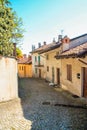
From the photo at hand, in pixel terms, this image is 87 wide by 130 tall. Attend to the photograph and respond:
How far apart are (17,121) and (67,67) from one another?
9.72 metres

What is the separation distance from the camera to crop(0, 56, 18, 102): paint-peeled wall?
13.0m

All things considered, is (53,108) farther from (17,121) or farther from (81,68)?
(81,68)

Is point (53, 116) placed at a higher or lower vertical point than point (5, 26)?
lower

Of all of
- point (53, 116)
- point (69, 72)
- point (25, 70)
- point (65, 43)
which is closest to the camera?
point (53, 116)

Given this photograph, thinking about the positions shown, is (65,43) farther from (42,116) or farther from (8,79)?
(42,116)

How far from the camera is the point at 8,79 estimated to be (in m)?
13.6

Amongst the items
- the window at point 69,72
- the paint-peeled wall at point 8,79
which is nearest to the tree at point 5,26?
the paint-peeled wall at point 8,79

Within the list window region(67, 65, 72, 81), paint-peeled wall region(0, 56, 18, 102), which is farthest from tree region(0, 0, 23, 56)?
window region(67, 65, 72, 81)

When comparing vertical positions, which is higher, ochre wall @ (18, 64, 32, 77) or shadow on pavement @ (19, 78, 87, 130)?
ochre wall @ (18, 64, 32, 77)

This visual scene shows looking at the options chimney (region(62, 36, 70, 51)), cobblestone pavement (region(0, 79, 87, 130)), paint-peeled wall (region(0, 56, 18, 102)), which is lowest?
cobblestone pavement (region(0, 79, 87, 130))

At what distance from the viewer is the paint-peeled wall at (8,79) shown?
13.0m

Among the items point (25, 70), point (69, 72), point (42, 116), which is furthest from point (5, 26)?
point (25, 70)

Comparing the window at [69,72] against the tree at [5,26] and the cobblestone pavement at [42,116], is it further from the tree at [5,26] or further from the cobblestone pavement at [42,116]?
the tree at [5,26]

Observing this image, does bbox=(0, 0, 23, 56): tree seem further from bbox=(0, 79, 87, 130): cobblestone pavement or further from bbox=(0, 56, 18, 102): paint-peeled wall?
bbox=(0, 79, 87, 130): cobblestone pavement
